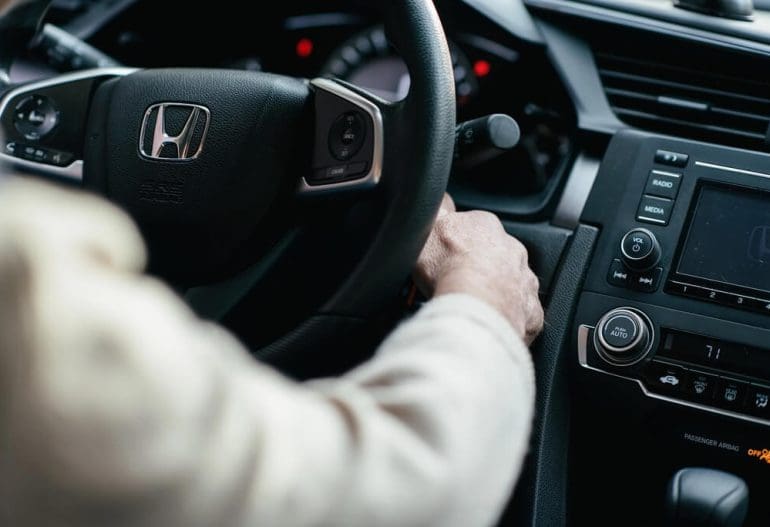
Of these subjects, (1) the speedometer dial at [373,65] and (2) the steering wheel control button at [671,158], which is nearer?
(2) the steering wheel control button at [671,158]

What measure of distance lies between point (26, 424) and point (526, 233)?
0.98 m

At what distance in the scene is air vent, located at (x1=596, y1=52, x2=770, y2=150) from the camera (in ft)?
4.84

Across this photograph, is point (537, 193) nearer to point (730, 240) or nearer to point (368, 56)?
point (730, 240)

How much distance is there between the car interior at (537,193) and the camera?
114 cm

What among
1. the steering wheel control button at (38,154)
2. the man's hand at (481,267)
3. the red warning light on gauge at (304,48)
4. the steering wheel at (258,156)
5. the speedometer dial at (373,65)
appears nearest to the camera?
the man's hand at (481,267)

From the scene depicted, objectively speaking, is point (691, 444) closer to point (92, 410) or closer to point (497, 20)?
point (497, 20)

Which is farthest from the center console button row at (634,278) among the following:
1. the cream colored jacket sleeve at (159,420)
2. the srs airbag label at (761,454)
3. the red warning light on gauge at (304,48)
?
the red warning light on gauge at (304,48)

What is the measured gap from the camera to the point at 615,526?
1.50 metres

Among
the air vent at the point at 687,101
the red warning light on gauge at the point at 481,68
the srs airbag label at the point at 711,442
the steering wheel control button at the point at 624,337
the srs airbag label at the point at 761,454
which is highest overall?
the air vent at the point at 687,101

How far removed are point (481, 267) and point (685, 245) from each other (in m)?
0.45

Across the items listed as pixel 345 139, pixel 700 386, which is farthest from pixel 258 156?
pixel 700 386

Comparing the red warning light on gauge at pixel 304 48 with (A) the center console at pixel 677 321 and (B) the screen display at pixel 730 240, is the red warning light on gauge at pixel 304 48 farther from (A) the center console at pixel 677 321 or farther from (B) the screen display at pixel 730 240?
(B) the screen display at pixel 730 240

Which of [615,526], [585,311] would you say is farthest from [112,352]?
[615,526]

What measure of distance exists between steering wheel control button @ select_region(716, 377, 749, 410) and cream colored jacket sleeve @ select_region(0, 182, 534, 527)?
64cm
